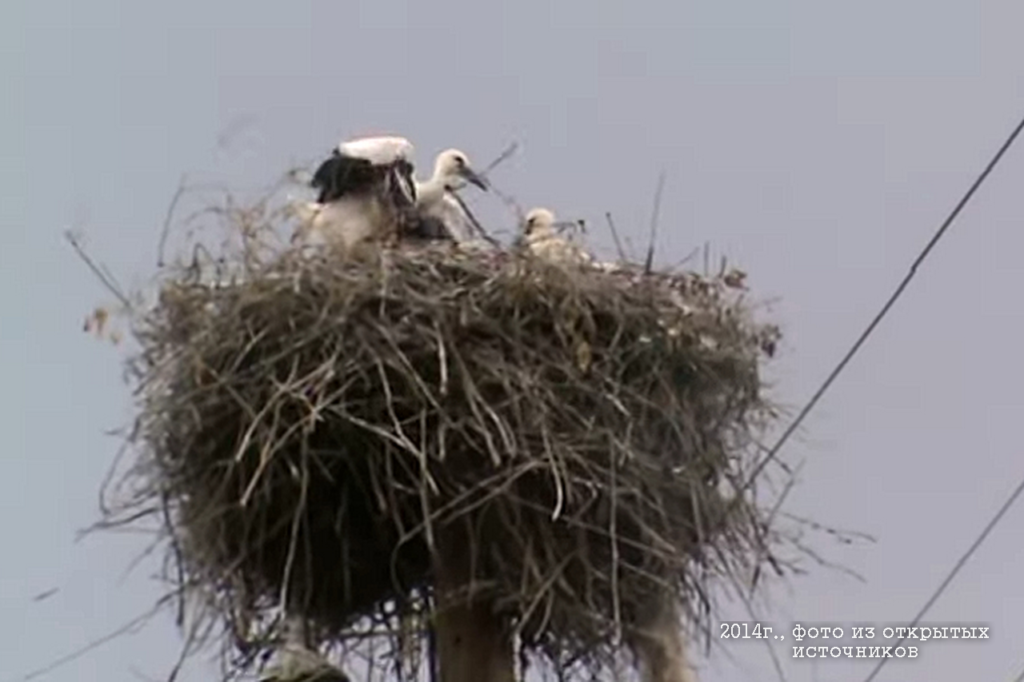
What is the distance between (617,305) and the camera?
148 inches

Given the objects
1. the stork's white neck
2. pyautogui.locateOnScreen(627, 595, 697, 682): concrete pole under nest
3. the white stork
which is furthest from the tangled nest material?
the stork's white neck

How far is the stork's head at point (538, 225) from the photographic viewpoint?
399 cm

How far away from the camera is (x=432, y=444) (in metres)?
3.46

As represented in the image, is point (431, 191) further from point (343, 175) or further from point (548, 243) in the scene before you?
point (548, 243)

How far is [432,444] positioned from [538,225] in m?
0.75

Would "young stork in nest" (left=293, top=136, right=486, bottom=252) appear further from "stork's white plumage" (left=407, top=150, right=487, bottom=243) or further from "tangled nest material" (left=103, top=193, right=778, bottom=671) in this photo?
"tangled nest material" (left=103, top=193, right=778, bottom=671)

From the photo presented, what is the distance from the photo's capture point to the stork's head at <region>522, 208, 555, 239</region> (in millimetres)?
3992

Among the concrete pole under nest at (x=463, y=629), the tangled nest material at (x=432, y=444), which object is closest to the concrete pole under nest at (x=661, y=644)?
the tangled nest material at (x=432, y=444)

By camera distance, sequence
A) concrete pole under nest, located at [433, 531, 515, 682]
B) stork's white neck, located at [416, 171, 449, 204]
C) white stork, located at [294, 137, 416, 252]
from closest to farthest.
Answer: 1. concrete pole under nest, located at [433, 531, 515, 682]
2. white stork, located at [294, 137, 416, 252]
3. stork's white neck, located at [416, 171, 449, 204]

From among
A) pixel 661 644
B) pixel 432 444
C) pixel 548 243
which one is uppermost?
pixel 548 243

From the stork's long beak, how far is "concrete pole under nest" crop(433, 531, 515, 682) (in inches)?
54.0

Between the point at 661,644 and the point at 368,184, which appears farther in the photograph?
the point at 368,184

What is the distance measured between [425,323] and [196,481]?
454 millimetres

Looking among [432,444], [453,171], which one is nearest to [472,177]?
[453,171]
